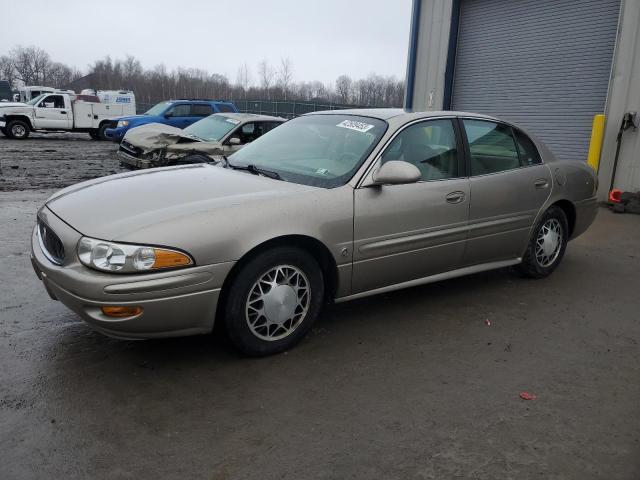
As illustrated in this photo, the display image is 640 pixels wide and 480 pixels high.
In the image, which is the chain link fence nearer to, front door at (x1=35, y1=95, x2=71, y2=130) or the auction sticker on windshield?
front door at (x1=35, y1=95, x2=71, y2=130)

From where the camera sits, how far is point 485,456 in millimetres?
2463

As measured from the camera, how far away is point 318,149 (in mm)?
4082

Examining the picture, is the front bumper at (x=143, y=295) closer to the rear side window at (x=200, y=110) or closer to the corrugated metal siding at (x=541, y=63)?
the corrugated metal siding at (x=541, y=63)

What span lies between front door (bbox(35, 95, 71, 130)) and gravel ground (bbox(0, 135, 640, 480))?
20501 millimetres

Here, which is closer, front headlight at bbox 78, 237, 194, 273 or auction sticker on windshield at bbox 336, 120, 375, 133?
front headlight at bbox 78, 237, 194, 273

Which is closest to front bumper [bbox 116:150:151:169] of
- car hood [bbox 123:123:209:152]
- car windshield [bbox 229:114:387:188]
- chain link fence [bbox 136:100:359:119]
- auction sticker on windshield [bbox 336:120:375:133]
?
car hood [bbox 123:123:209:152]

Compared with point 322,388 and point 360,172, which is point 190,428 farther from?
point 360,172

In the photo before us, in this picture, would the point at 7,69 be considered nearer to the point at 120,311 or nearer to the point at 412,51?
the point at 412,51

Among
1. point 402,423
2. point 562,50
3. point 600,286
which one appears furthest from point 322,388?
point 562,50

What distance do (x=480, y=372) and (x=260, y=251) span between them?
1.51 metres

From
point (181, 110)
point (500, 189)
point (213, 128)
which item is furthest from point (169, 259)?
point (181, 110)

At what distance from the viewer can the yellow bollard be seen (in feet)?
30.0

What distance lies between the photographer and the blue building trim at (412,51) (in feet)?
40.4

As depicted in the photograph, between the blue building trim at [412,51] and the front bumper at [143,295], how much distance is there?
422 inches
